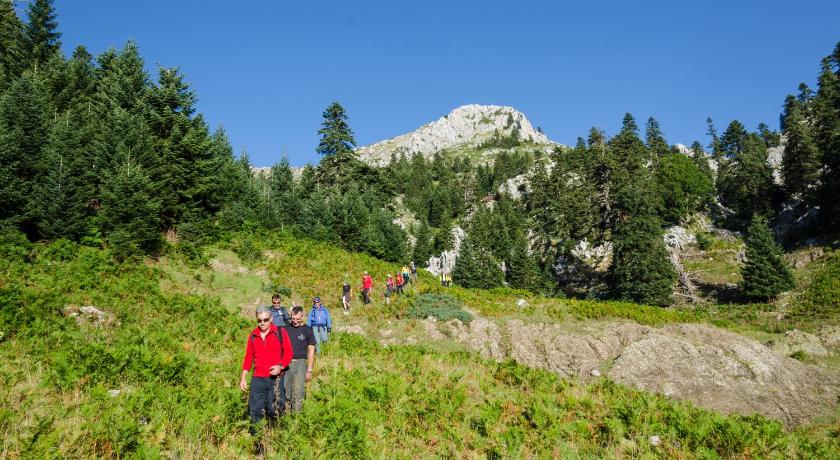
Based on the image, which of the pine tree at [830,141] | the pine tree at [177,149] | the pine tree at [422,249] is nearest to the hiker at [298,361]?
the pine tree at [177,149]

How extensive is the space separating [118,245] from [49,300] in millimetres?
8770

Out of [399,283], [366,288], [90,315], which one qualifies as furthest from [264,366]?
[399,283]

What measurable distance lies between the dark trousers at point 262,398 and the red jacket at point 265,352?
0.13m

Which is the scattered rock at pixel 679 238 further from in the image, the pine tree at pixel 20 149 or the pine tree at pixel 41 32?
the pine tree at pixel 41 32

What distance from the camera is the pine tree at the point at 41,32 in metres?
43.7

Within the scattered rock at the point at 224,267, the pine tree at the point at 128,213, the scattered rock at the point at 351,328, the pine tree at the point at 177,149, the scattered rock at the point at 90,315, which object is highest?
the pine tree at the point at 177,149

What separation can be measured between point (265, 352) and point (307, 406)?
1080mm

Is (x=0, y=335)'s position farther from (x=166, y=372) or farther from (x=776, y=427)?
(x=776, y=427)

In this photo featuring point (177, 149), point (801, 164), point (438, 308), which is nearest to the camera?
point (438, 308)

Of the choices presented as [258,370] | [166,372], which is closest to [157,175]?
[166,372]

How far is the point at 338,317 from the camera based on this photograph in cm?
2339

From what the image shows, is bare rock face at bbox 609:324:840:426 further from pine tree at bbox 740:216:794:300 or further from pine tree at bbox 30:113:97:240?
pine tree at bbox 30:113:97:240

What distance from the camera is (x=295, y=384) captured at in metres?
7.48

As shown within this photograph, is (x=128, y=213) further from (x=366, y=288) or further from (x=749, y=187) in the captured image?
(x=749, y=187)
